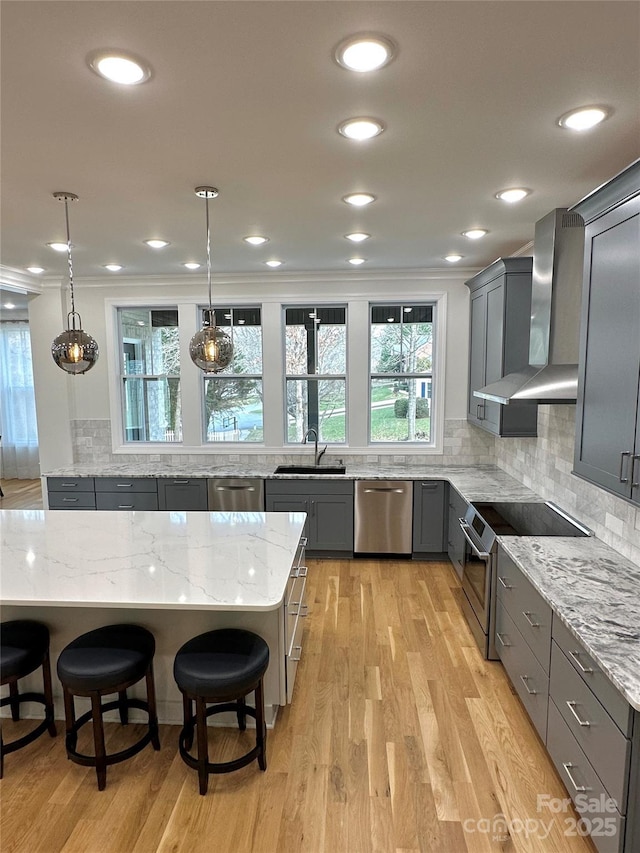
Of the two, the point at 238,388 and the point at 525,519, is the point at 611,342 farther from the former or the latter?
the point at 238,388

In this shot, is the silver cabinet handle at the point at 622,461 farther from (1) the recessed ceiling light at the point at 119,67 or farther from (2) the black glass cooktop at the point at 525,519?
(1) the recessed ceiling light at the point at 119,67

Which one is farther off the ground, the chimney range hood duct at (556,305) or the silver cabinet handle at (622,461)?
the chimney range hood duct at (556,305)

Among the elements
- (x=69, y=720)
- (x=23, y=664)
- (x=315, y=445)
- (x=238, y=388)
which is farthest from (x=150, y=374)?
(x=69, y=720)

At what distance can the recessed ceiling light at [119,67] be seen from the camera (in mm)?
1427

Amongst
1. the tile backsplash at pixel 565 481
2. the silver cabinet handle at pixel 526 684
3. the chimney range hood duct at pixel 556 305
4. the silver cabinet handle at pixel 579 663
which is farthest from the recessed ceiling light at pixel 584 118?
the silver cabinet handle at pixel 526 684

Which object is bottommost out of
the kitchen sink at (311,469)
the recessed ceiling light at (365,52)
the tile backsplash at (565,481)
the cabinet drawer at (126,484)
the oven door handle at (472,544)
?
the oven door handle at (472,544)

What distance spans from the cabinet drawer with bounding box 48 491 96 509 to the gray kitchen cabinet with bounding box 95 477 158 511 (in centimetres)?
7

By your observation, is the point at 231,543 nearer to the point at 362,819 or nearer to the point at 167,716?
the point at 167,716

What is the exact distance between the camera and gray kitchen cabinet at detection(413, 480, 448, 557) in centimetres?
435

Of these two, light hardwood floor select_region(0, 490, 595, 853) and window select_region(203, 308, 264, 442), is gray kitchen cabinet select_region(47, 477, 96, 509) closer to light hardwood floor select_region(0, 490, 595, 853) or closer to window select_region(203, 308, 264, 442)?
window select_region(203, 308, 264, 442)

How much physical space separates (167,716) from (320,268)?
150 inches

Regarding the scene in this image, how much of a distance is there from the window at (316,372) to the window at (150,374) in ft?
4.09

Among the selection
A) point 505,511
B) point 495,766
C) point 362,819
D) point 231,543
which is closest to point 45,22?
point 231,543

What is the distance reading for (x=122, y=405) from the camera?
5211 millimetres
